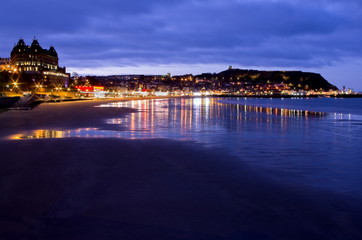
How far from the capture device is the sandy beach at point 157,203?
5.33 meters

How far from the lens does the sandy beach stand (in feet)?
17.5

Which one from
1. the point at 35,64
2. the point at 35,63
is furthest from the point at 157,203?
the point at 35,63

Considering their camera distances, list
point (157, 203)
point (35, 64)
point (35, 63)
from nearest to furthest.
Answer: point (157, 203) < point (35, 64) < point (35, 63)

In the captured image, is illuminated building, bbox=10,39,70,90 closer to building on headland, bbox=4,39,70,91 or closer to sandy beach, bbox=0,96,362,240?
building on headland, bbox=4,39,70,91

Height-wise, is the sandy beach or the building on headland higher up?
the building on headland

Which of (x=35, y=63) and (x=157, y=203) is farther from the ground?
(x=35, y=63)

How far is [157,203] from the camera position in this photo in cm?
659

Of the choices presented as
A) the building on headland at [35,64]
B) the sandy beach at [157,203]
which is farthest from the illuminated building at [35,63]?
the sandy beach at [157,203]

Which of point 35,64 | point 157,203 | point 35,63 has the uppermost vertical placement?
point 35,63

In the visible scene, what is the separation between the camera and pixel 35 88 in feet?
418

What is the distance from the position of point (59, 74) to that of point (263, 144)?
Answer: 18166 centimetres

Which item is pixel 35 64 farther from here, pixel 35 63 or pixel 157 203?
pixel 157 203

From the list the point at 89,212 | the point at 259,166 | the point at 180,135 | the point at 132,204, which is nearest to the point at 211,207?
the point at 132,204

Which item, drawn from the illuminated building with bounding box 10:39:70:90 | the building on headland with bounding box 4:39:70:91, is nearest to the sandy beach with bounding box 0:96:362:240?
the building on headland with bounding box 4:39:70:91
